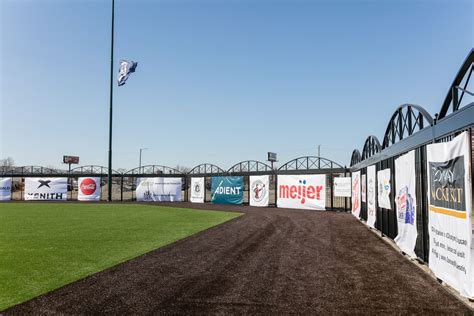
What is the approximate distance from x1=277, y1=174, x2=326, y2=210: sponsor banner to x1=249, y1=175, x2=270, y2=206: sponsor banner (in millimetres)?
1107

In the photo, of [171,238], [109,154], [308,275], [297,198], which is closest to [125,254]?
[171,238]

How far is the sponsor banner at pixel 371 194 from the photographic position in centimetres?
1361

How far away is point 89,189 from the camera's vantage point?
33312 millimetres

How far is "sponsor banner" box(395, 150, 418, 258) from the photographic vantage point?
8547 mm

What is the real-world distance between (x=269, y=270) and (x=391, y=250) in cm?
438

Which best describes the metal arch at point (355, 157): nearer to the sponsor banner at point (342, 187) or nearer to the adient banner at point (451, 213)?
the sponsor banner at point (342, 187)

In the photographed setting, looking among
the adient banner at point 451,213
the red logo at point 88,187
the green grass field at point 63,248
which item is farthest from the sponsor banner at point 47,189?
the adient banner at point 451,213

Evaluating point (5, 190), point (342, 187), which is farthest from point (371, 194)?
point (5, 190)

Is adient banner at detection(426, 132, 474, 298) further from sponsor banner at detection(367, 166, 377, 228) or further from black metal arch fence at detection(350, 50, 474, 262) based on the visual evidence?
sponsor banner at detection(367, 166, 377, 228)

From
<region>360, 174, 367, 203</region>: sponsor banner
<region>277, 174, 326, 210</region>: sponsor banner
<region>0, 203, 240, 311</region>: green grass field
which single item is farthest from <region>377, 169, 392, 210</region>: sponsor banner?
<region>277, 174, 326, 210</region>: sponsor banner

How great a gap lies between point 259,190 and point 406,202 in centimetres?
1799

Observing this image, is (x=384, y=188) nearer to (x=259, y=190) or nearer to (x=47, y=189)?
(x=259, y=190)

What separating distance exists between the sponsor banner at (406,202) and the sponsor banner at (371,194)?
3.41 metres

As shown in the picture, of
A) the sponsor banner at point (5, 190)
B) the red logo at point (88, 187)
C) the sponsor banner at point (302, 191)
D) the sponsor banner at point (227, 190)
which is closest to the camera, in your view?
the sponsor banner at point (302, 191)
